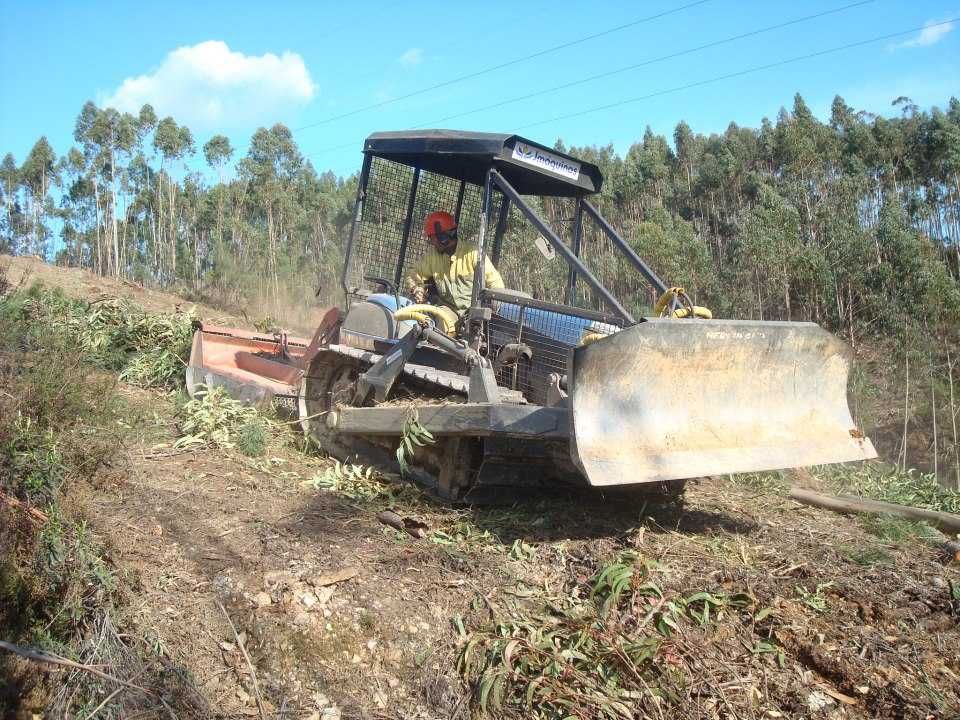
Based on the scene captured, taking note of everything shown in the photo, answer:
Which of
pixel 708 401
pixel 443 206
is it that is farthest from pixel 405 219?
pixel 708 401

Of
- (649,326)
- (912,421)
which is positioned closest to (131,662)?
(649,326)

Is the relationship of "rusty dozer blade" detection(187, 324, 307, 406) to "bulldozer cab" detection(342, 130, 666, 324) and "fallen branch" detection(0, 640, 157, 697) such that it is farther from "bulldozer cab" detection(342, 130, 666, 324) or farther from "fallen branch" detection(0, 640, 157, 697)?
"fallen branch" detection(0, 640, 157, 697)

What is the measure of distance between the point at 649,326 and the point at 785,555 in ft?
4.92

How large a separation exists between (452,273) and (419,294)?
0.30 metres

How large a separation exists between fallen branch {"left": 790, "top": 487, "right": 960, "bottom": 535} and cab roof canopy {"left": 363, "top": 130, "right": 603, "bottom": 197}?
276 cm

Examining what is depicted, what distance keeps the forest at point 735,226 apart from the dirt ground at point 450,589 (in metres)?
3.18

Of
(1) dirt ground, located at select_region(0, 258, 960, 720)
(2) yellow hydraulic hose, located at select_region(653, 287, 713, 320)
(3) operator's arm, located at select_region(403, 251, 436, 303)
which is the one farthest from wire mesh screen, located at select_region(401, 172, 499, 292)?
(1) dirt ground, located at select_region(0, 258, 960, 720)

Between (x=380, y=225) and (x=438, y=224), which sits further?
(x=380, y=225)

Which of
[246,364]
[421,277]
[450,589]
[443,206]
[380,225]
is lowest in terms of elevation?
[450,589]

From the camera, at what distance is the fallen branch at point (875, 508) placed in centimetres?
543

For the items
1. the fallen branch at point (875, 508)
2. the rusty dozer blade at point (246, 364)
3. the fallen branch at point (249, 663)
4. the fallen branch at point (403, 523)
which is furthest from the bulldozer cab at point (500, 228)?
the fallen branch at point (249, 663)

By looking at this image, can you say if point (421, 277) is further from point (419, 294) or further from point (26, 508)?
point (26, 508)

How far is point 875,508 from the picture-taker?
5.66m

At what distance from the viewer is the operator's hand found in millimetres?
6023
